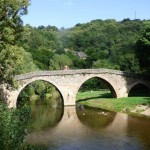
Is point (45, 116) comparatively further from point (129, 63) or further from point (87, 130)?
point (129, 63)

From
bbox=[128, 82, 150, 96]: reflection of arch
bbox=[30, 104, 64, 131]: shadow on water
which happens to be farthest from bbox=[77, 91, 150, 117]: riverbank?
bbox=[30, 104, 64, 131]: shadow on water

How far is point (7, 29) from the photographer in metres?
36.9

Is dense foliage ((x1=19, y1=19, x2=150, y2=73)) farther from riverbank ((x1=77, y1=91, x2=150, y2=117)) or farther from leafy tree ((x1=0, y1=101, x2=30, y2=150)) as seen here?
leafy tree ((x1=0, y1=101, x2=30, y2=150))

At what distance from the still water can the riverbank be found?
1.76 m

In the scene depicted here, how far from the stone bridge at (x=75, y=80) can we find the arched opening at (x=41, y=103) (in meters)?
1.75

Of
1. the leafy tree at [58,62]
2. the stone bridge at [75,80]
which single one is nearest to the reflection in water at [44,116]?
the stone bridge at [75,80]

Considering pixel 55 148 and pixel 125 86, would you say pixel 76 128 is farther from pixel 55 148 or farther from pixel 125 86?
pixel 125 86

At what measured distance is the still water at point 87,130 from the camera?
1257 inches

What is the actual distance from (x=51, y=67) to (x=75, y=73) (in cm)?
3661

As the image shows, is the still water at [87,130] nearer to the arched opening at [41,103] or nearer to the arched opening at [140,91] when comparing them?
the arched opening at [41,103]

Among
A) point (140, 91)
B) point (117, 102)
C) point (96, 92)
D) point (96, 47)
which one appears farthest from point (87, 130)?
point (96, 47)

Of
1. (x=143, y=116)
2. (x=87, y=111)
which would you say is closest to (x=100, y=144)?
(x=143, y=116)

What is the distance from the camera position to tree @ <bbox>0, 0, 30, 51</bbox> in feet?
123

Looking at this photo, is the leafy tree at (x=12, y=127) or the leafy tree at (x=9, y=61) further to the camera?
the leafy tree at (x=9, y=61)
